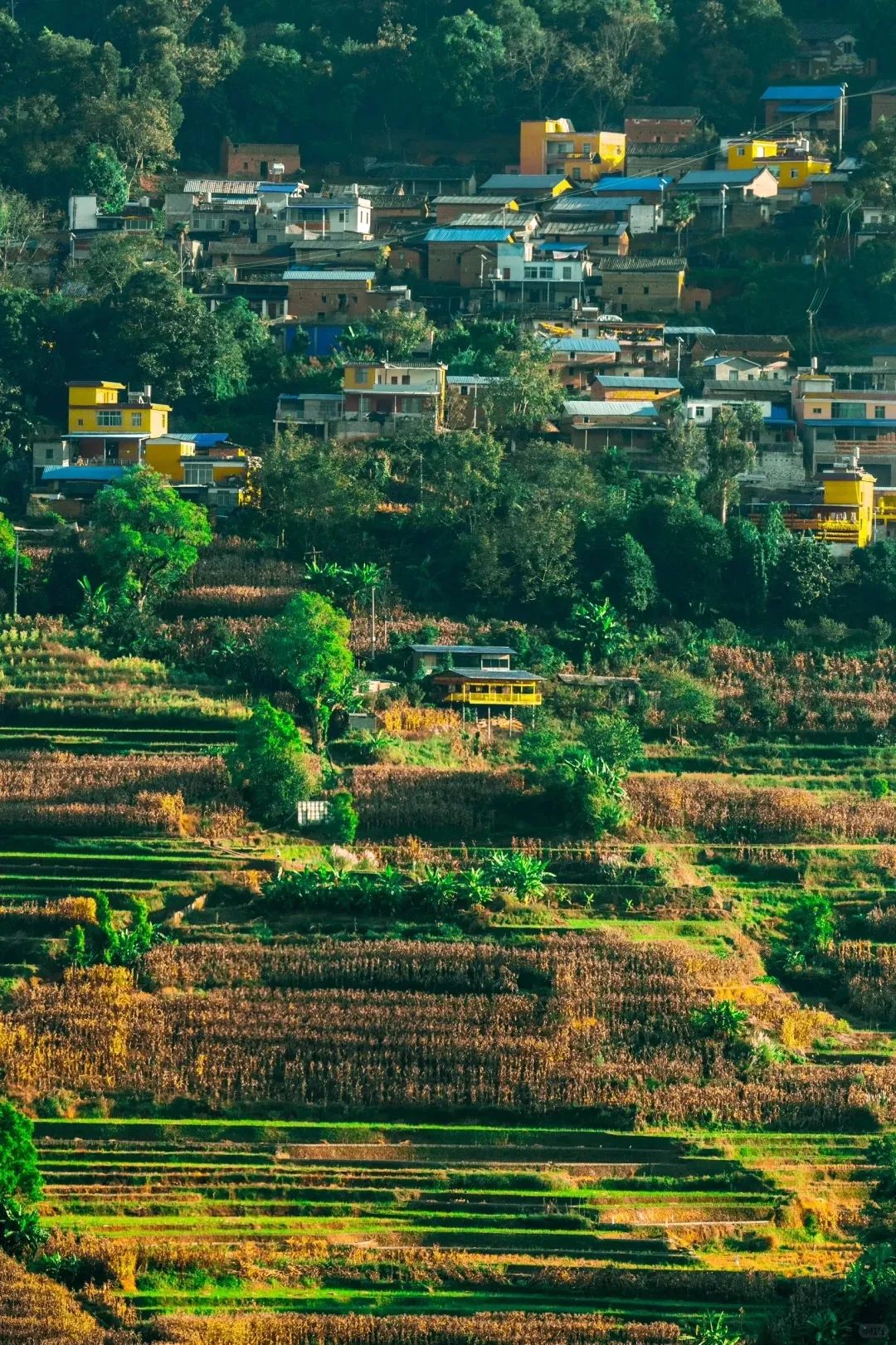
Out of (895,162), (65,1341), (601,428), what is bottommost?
(65,1341)

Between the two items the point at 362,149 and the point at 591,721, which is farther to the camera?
the point at 362,149

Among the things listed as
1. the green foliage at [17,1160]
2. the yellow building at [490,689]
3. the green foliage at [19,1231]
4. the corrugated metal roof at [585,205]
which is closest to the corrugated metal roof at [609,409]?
the yellow building at [490,689]

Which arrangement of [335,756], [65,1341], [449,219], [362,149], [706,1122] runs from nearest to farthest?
[65,1341]
[706,1122]
[335,756]
[449,219]
[362,149]

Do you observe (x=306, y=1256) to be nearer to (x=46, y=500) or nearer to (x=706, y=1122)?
(x=706, y=1122)

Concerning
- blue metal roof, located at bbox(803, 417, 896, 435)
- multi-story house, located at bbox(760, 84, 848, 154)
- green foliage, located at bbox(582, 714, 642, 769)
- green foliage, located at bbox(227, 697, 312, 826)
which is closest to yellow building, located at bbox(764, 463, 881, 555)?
blue metal roof, located at bbox(803, 417, 896, 435)

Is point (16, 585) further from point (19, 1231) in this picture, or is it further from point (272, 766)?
point (19, 1231)

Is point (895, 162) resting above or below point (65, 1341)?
above

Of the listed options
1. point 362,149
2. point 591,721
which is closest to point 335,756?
point 591,721
